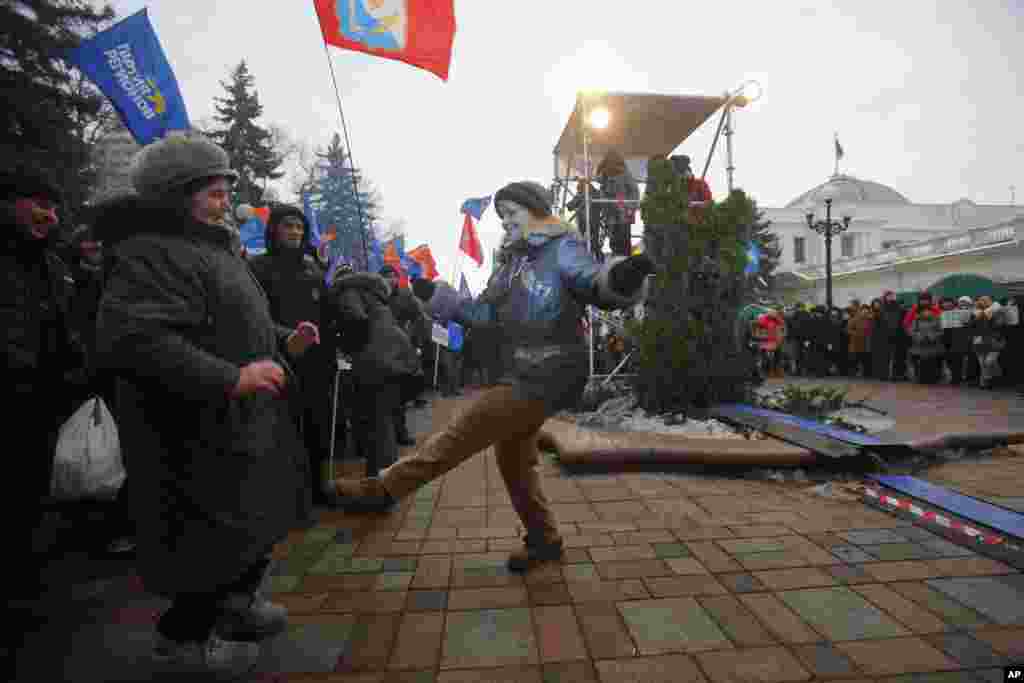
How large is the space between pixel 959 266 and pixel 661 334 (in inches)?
1122

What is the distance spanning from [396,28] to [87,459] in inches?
123

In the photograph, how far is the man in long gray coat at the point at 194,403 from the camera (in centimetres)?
153

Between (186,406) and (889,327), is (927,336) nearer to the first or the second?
(889,327)

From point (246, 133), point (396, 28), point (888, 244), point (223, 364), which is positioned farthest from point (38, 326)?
point (888, 244)

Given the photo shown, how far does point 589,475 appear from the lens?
14.0ft

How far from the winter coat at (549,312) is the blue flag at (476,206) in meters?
9.65

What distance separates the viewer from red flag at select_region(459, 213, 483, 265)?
37.8 feet

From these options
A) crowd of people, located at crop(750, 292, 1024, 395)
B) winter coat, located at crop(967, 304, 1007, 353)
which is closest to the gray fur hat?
crowd of people, located at crop(750, 292, 1024, 395)

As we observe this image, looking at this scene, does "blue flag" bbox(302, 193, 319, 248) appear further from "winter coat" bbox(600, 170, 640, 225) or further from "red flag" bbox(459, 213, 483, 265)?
"winter coat" bbox(600, 170, 640, 225)

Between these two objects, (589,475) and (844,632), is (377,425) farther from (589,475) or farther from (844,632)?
(844,632)

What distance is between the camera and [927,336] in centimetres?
1046

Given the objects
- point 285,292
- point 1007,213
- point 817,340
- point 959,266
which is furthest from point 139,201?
point 1007,213

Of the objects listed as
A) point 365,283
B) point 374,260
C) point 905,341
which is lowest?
point 905,341

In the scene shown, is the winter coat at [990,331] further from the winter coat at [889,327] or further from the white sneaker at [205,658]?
the white sneaker at [205,658]
